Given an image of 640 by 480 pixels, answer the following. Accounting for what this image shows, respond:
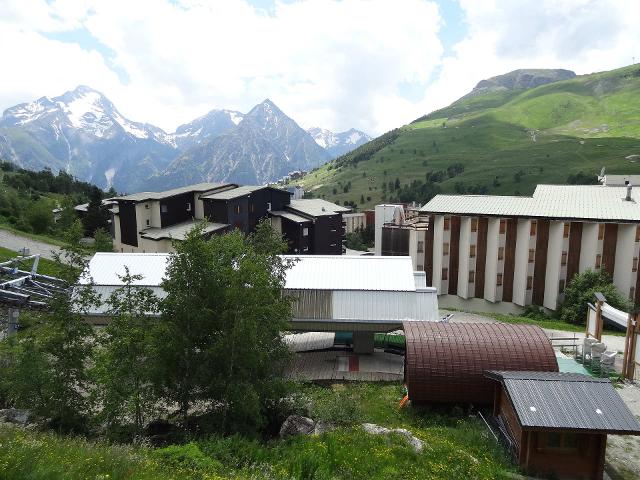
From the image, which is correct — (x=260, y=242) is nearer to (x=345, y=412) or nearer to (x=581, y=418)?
(x=345, y=412)

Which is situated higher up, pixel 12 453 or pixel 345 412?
pixel 12 453

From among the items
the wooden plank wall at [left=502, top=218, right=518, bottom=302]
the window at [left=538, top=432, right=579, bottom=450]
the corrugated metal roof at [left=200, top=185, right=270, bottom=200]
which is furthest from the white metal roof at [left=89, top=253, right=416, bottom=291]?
the corrugated metal roof at [left=200, top=185, right=270, bottom=200]

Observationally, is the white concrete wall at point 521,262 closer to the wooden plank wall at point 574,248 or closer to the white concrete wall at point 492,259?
the white concrete wall at point 492,259

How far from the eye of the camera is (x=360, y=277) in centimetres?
3219

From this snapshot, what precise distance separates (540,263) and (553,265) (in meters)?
1.32

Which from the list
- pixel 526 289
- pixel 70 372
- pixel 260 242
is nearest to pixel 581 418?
pixel 260 242

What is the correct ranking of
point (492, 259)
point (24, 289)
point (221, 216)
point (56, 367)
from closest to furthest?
point (56, 367) < point (24, 289) < point (492, 259) < point (221, 216)

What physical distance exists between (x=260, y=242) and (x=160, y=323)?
21.6 ft

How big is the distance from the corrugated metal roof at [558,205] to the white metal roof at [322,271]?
22.8 metres

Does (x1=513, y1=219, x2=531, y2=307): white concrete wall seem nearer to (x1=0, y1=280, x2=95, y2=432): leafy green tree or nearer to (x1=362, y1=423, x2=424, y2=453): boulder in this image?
(x1=362, y1=423, x2=424, y2=453): boulder

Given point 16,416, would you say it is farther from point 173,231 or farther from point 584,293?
point 584,293

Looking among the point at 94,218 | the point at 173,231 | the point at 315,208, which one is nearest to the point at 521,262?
the point at 315,208

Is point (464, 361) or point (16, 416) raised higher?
point (464, 361)

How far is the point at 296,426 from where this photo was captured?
1928 centimetres
